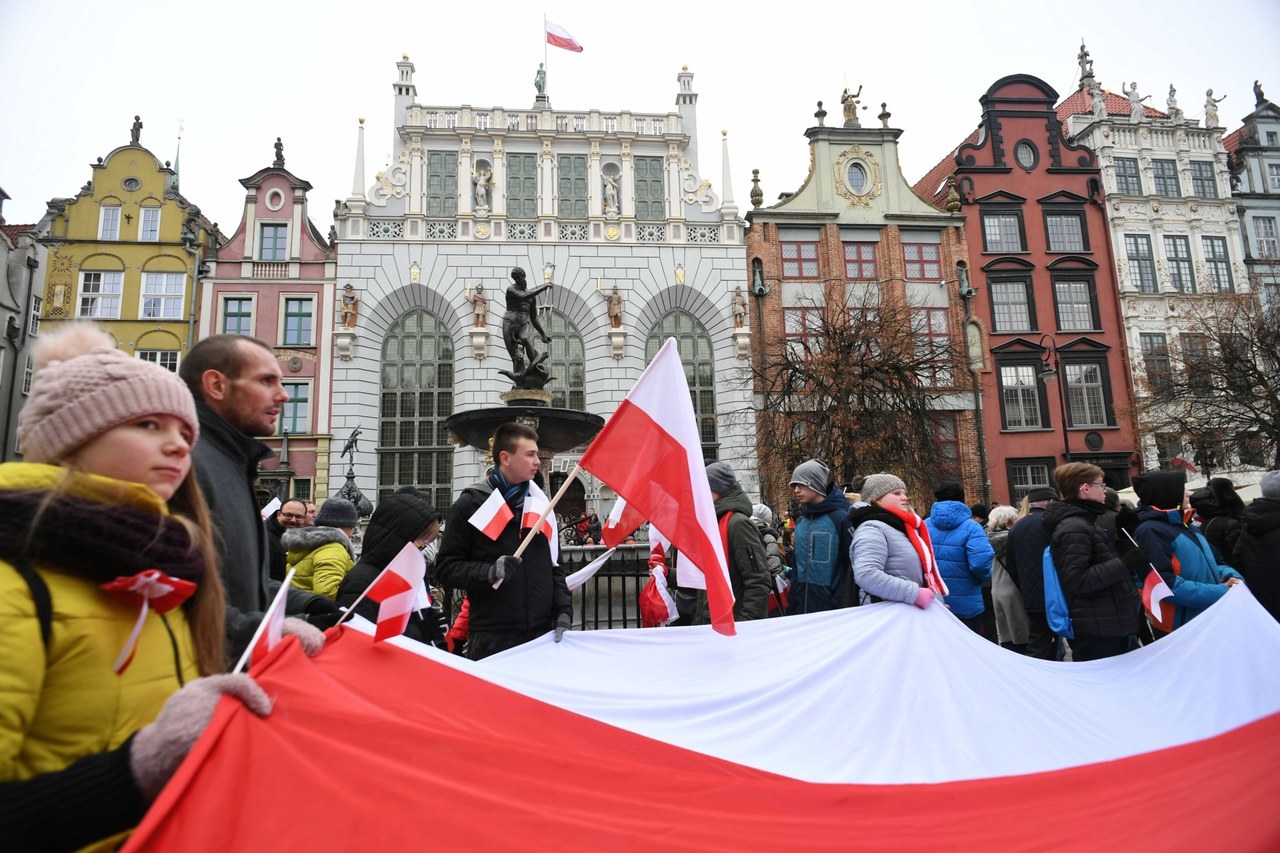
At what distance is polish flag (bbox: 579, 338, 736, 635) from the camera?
4082 millimetres

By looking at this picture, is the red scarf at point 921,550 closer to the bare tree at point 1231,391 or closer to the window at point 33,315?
the bare tree at point 1231,391

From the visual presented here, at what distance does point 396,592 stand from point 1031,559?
198 inches

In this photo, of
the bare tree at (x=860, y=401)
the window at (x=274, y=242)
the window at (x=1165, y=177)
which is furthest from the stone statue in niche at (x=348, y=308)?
the window at (x=1165, y=177)

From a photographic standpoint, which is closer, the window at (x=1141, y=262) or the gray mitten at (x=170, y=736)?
the gray mitten at (x=170, y=736)

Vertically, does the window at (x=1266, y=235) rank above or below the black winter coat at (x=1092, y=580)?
above

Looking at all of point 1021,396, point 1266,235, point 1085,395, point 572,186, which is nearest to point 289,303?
point 572,186

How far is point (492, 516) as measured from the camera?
448 cm

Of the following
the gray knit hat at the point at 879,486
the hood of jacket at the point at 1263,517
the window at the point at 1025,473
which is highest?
the window at the point at 1025,473

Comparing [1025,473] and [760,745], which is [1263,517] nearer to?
[760,745]

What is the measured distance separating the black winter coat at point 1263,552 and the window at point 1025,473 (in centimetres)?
2542

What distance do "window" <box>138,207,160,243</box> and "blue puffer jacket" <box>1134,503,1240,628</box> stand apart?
33059 mm

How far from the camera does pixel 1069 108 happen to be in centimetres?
3641

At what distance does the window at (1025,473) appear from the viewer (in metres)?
29.5

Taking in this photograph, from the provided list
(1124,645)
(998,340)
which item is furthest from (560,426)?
(998,340)
